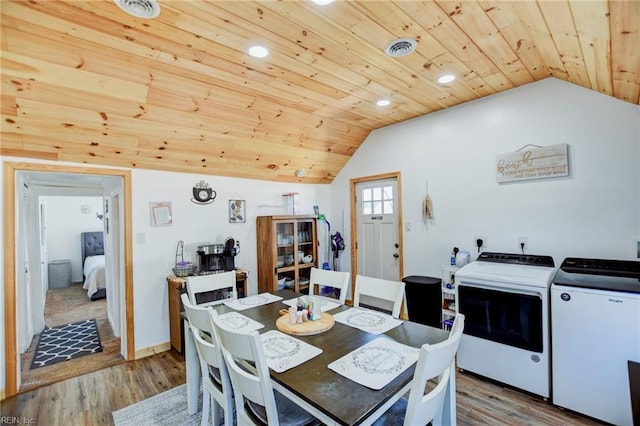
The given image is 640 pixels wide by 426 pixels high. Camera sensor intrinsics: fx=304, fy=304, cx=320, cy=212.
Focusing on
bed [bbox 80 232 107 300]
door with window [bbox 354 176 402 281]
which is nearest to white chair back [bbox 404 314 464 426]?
door with window [bbox 354 176 402 281]

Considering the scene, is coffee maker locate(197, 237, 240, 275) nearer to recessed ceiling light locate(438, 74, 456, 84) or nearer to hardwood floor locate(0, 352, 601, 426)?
hardwood floor locate(0, 352, 601, 426)

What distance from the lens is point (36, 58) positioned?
189cm

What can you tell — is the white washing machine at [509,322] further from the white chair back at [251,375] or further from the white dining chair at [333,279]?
the white chair back at [251,375]

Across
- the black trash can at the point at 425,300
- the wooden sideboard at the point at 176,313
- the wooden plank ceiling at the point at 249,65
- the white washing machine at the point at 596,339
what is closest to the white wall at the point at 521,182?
the wooden plank ceiling at the point at 249,65

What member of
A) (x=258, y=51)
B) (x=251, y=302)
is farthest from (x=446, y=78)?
(x=251, y=302)

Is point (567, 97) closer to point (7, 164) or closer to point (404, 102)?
point (404, 102)

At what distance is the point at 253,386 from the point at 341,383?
1.19 ft

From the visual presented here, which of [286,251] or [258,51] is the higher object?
[258,51]

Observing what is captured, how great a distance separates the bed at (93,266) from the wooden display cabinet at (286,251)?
3321 millimetres

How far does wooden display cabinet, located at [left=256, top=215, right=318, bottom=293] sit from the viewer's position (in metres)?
3.92

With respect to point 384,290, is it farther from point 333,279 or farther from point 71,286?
point 71,286

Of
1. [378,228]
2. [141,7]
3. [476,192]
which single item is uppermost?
[141,7]

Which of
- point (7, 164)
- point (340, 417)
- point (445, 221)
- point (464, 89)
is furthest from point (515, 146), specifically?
point (7, 164)

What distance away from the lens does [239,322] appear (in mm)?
1967
